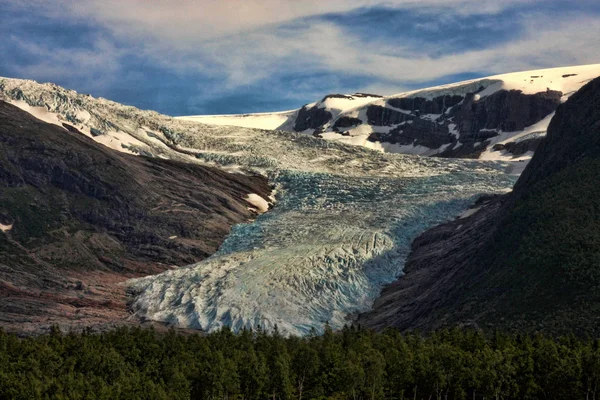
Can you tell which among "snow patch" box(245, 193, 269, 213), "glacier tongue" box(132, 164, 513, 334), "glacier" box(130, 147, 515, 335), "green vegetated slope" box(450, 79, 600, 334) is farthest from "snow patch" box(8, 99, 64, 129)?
→ "green vegetated slope" box(450, 79, 600, 334)

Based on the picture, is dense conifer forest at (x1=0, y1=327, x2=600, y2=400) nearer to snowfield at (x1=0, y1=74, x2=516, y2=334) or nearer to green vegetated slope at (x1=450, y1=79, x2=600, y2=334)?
green vegetated slope at (x1=450, y1=79, x2=600, y2=334)

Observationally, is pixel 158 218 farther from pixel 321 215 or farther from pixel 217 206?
pixel 321 215

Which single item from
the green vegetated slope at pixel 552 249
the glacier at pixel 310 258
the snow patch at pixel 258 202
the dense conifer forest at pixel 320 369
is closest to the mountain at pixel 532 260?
the green vegetated slope at pixel 552 249

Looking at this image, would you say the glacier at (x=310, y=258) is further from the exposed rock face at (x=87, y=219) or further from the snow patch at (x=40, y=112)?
the snow patch at (x=40, y=112)

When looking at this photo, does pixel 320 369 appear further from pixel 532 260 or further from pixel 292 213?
pixel 292 213

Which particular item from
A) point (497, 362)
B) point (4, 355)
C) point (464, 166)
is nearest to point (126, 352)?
point (4, 355)
